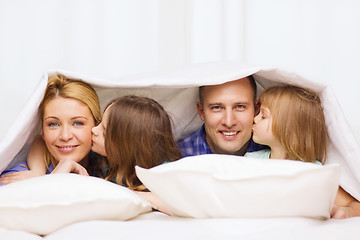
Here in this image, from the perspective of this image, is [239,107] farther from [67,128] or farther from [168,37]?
[168,37]

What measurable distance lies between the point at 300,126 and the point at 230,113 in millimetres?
227

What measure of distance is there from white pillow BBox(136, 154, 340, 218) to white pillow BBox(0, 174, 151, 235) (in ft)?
0.33

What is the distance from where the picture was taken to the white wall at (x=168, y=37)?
2133mm

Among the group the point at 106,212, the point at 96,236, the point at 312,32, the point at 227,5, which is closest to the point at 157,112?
the point at 106,212

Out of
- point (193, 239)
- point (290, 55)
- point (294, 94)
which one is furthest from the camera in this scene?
point (290, 55)

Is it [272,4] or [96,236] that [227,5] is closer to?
[272,4]

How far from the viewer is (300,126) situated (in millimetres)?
1470

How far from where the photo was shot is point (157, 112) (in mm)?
1523

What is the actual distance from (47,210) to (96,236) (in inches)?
5.9

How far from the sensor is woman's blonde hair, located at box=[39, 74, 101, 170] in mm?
1568

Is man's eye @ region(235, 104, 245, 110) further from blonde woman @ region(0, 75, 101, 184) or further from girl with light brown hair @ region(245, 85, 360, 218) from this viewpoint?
blonde woman @ region(0, 75, 101, 184)

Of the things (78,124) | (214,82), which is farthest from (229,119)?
(78,124)

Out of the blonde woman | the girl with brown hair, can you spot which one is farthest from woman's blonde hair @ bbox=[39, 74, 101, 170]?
the girl with brown hair

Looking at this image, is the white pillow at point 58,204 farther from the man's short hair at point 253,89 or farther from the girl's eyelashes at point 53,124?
the man's short hair at point 253,89
